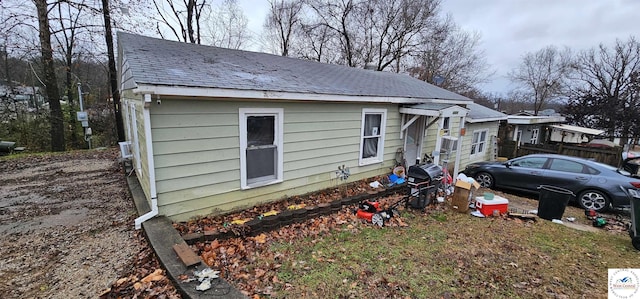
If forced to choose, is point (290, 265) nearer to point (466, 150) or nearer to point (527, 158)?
point (527, 158)

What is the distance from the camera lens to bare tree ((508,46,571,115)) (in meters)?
29.8

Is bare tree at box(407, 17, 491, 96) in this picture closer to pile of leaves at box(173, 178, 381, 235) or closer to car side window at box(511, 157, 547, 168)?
car side window at box(511, 157, 547, 168)

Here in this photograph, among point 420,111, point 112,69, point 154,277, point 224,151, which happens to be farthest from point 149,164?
point 112,69

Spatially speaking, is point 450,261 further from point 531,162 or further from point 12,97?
point 12,97

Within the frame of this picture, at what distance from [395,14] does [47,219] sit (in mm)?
22308

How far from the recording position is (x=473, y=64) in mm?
25812

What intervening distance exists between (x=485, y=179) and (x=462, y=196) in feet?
12.3

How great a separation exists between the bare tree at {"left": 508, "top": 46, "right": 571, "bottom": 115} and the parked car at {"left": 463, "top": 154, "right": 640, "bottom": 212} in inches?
1121

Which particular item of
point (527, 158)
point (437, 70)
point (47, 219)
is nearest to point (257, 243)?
point (47, 219)

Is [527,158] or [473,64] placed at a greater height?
[473,64]

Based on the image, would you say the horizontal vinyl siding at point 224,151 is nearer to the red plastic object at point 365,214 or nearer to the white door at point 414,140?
the red plastic object at point 365,214

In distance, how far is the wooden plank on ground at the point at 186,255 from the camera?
3.06 meters

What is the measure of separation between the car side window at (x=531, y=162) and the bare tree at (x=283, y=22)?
19.4m

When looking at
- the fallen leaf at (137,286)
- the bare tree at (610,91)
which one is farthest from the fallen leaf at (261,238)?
the bare tree at (610,91)
